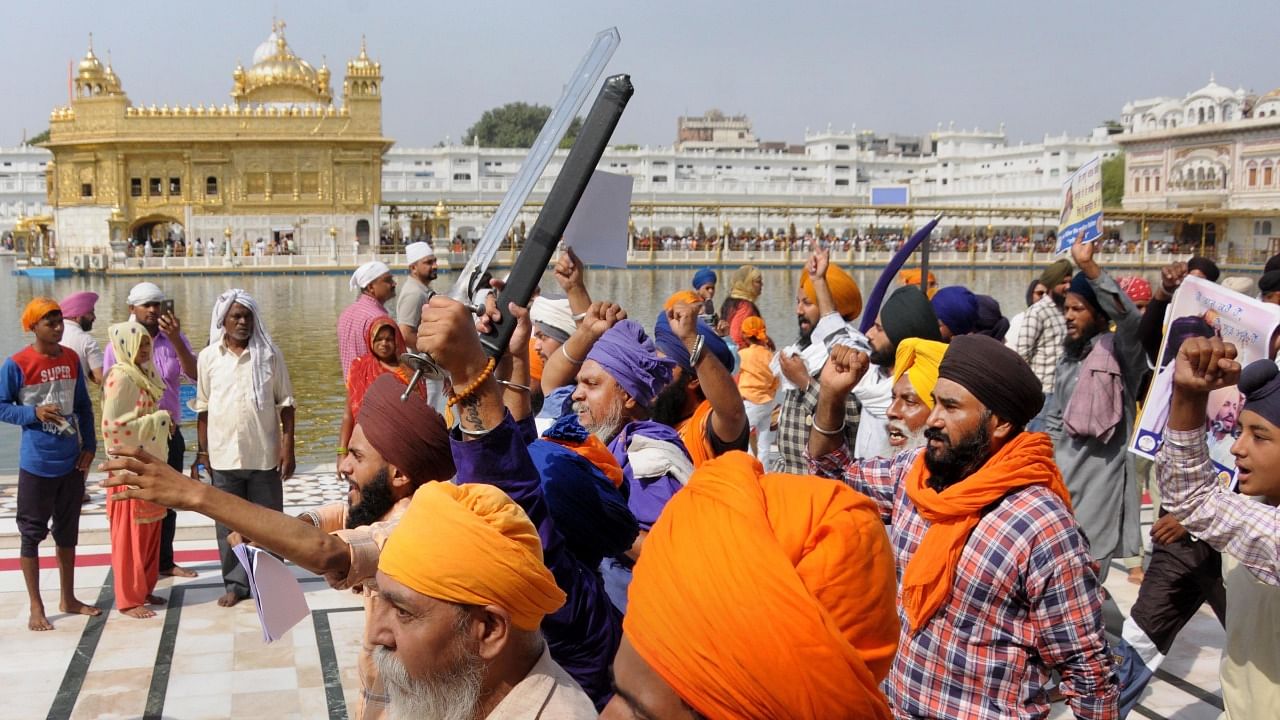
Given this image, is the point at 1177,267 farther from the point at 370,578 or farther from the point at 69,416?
the point at 69,416

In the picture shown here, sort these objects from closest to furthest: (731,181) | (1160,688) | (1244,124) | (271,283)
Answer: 1. (1160,688)
2. (271,283)
3. (1244,124)
4. (731,181)

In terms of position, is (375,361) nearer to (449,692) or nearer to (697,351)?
(697,351)

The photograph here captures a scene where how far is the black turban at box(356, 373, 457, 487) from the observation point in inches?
82.6

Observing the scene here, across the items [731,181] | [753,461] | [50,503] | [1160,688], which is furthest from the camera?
[731,181]

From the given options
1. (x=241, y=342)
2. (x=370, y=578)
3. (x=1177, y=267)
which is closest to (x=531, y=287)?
(x=370, y=578)

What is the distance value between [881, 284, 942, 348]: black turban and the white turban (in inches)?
42.7

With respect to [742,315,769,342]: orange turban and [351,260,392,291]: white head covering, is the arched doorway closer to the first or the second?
[351,260,392,291]: white head covering

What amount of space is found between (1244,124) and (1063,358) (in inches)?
1995

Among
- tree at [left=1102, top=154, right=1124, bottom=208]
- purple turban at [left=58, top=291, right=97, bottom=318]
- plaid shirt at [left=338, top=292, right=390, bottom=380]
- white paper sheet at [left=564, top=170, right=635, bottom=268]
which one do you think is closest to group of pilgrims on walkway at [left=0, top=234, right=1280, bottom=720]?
white paper sheet at [left=564, top=170, right=635, bottom=268]

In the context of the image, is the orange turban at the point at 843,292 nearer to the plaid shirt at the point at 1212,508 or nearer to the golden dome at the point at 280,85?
the plaid shirt at the point at 1212,508

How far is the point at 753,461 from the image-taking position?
4.58 feet

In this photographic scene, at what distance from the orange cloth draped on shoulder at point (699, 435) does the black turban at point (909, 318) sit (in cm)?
76

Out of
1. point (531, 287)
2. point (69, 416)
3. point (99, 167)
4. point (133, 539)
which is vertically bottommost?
point (133, 539)

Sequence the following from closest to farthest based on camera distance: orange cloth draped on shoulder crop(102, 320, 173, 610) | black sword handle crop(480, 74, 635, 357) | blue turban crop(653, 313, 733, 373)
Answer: black sword handle crop(480, 74, 635, 357) < blue turban crop(653, 313, 733, 373) < orange cloth draped on shoulder crop(102, 320, 173, 610)
